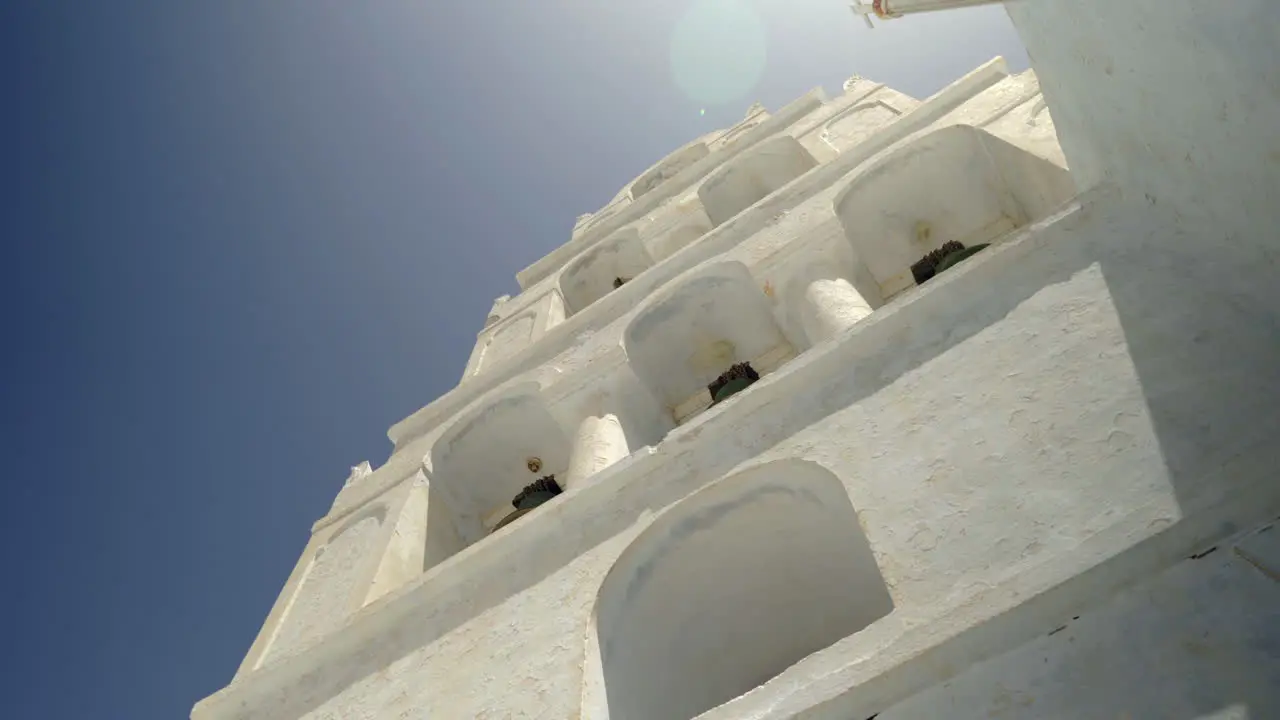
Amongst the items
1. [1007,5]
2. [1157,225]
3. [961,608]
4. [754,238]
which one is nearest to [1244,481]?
[961,608]

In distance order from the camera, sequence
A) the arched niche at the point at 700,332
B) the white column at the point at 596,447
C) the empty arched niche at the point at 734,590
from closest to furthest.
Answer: the empty arched niche at the point at 734,590 < the white column at the point at 596,447 < the arched niche at the point at 700,332

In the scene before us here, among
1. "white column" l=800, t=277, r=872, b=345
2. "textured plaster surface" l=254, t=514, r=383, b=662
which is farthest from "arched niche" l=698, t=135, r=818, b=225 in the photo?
"textured plaster surface" l=254, t=514, r=383, b=662

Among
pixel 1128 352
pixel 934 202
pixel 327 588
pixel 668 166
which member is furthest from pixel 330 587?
pixel 668 166

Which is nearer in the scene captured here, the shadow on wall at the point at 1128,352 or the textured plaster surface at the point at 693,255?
the shadow on wall at the point at 1128,352

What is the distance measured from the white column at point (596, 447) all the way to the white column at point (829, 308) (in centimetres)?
214

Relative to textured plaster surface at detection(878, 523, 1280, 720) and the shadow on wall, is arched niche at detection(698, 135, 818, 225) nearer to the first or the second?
the shadow on wall

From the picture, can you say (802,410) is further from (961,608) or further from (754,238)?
(754,238)

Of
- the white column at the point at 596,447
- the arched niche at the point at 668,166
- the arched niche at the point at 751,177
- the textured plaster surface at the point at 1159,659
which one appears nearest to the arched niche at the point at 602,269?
the arched niche at the point at 751,177

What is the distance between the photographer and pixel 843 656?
4105mm

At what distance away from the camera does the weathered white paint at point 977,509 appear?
3586mm

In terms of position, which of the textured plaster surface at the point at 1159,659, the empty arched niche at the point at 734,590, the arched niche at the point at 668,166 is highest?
the arched niche at the point at 668,166

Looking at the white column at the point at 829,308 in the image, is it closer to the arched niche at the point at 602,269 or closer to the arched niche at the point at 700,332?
the arched niche at the point at 700,332

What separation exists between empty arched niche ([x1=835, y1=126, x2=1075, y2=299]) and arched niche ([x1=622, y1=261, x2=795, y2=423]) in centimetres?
138

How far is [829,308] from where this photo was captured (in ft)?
29.8
